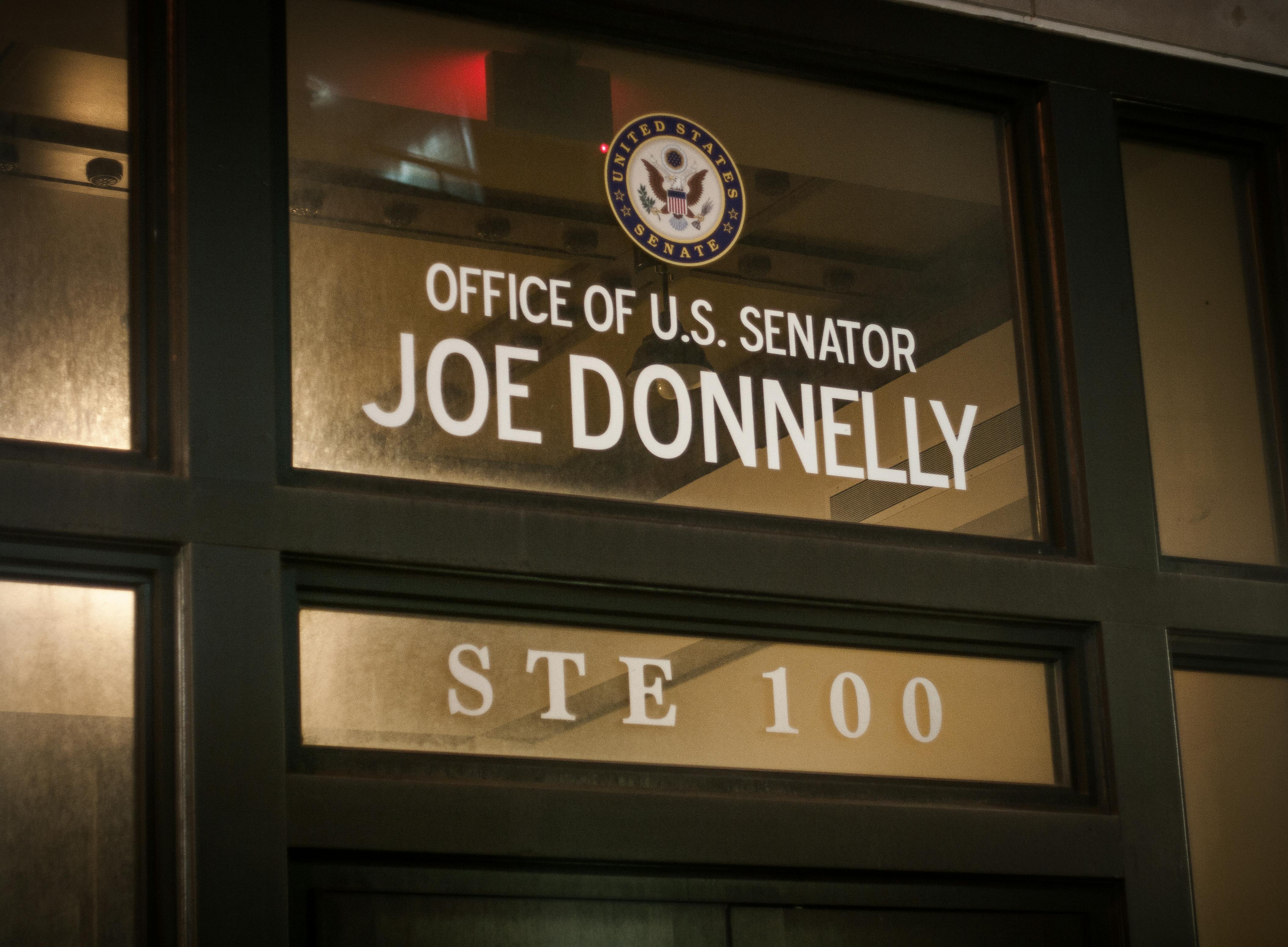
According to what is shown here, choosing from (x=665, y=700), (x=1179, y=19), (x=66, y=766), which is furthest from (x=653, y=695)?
(x=1179, y=19)

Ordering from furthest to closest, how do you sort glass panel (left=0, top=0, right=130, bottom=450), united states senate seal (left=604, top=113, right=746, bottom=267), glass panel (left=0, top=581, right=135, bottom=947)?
united states senate seal (left=604, top=113, right=746, bottom=267) → glass panel (left=0, top=0, right=130, bottom=450) → glass panel (left=0, top=581, right=135, bottom=947)

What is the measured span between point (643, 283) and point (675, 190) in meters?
0.28

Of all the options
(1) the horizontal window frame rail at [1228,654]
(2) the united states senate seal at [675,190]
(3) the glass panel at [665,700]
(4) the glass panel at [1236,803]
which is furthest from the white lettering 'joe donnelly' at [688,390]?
(4) the glass panel at [1236,803]

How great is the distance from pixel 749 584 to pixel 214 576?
3.99 feet

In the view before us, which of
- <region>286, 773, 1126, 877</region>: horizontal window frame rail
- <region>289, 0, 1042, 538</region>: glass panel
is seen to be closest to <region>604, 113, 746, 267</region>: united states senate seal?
<region>289, 0, 1042, 538</region>: glass panel

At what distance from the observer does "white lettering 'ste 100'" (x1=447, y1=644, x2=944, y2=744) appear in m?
4.00

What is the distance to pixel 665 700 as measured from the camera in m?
4.17

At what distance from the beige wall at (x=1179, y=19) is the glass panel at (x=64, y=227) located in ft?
7.08

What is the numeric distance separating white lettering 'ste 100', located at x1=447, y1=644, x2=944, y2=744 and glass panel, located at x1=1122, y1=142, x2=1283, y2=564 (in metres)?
0.86

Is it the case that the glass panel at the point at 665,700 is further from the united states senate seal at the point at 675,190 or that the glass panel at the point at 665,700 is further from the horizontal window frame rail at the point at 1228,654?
the united states senate seal at the point at 675,190

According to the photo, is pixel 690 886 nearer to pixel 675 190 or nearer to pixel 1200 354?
pixel 675 190

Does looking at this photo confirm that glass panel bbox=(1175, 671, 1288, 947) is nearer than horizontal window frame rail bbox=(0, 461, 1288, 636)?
No

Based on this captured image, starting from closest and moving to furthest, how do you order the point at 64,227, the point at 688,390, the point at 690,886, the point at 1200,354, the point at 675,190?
1. the point at 64,227
2. the point at 690,886
3. the point at 688,390
4. the point at 675,190
5. the point at 1200,354

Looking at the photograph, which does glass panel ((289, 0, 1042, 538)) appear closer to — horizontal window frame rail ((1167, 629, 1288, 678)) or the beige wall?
the beige wall
